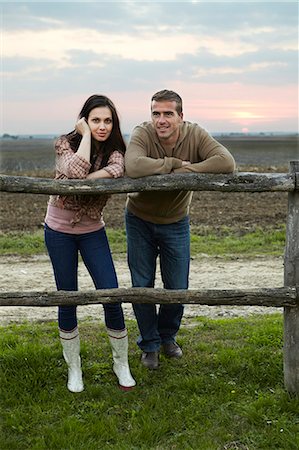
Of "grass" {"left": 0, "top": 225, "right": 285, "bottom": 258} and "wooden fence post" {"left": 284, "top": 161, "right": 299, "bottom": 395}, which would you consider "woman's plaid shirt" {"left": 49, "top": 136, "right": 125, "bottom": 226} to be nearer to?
"wooden fence post" {"left": 284, "top": 161, "right": 299, "bottom": 395}

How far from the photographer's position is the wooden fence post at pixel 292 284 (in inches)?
192

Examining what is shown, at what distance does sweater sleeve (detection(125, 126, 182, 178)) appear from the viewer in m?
4.78

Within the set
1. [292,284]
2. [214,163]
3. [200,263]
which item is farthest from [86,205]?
[200,263]

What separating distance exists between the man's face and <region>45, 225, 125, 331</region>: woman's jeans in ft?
3.07

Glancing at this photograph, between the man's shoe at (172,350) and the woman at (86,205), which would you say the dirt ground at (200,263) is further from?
the woman at (86,205)

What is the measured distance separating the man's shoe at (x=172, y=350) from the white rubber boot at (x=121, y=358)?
2.03 feet

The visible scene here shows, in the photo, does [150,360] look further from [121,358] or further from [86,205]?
[86,205]

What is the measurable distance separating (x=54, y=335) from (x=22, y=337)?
0.33 metres

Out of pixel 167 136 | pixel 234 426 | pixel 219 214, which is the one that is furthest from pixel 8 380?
pixel 219 214

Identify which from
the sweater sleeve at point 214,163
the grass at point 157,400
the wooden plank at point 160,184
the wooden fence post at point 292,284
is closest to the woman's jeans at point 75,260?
the wooden plank at point 160,184

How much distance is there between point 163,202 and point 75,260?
875 mm

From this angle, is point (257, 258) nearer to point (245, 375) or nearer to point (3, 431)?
point (245, 375)

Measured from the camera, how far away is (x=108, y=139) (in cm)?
493

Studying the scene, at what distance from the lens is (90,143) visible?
4.81 m
